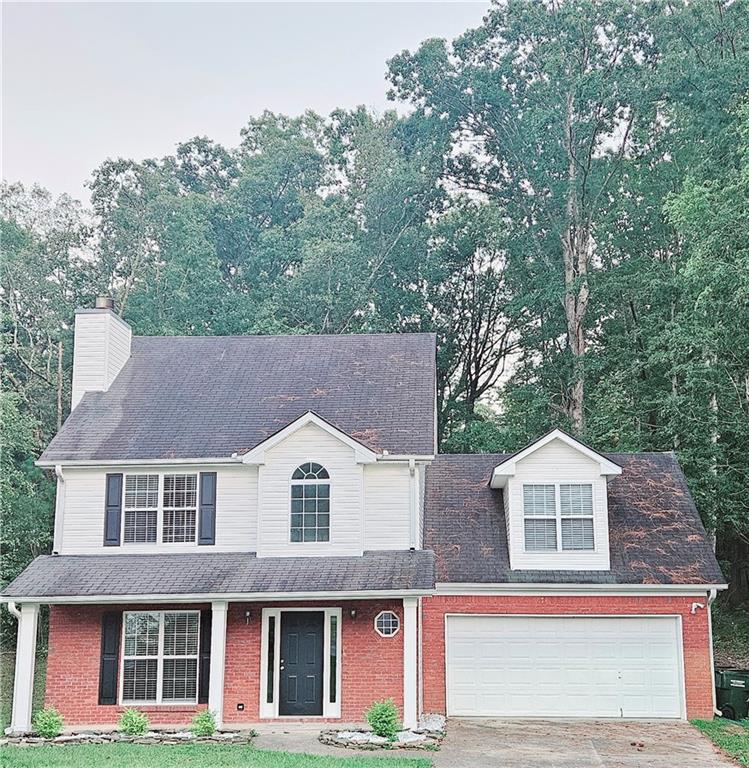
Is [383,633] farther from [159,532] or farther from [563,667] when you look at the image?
[159,532]

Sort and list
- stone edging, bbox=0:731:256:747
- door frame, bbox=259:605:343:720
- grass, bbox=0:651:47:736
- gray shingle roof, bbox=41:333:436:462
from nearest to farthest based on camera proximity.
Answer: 1. stone edging, bbox=0:731:256:747
2. door frame, bbox=259:605:343:720
3. gray shingle roof, bbox=41:333:436:462
4. grass, bbox=0:651:47:736

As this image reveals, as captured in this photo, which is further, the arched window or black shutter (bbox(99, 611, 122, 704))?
the arched window

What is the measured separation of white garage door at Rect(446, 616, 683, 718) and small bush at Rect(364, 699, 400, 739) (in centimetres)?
286

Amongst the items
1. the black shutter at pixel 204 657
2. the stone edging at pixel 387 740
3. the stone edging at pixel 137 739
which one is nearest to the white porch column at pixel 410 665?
the stone edging at pixel 387 740

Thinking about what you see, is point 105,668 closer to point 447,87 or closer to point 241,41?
point 241,41

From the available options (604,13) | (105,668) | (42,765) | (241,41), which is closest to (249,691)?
(105,668)

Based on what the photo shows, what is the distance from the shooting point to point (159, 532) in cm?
1831

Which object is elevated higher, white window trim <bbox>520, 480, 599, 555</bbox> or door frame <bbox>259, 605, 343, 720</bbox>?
white window trim <bbox>520, 480, 599, 555</bbox>

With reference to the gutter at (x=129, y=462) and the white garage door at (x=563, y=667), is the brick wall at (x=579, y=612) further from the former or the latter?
the gutter at (x=129, y=462)

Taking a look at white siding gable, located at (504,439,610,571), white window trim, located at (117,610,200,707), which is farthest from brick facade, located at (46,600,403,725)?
white siding gable, located at (504,439,610,571)

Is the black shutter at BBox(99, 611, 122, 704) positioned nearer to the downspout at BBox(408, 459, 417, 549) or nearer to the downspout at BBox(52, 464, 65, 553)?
the downspout at BBox(52, 464, 65, 553)

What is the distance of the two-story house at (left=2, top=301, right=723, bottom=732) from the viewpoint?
17094 mm

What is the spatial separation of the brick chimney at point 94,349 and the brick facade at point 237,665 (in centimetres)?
536

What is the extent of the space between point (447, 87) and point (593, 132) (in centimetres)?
573
